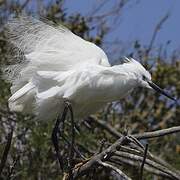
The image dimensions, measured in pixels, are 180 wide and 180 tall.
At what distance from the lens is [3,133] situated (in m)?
6.53

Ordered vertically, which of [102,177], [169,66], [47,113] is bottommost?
[102,177]

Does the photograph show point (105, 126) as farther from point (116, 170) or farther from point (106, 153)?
point (116, 170)

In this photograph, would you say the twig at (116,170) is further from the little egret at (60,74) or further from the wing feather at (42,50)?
the wing feather at (42,50)

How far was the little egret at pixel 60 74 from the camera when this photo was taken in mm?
4258

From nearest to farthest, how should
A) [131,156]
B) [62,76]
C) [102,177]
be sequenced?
[131,156], [62,76], [102,177]

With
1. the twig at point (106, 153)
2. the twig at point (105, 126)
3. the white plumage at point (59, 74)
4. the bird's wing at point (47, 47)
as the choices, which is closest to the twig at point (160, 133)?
the twig at point (106, 153)

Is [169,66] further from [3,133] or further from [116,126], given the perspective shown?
[3,133]

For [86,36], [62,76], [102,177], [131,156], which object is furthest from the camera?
[86,36]

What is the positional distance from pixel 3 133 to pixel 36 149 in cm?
36

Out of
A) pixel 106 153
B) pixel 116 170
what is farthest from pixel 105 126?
pixel 116 170

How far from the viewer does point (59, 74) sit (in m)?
4.38

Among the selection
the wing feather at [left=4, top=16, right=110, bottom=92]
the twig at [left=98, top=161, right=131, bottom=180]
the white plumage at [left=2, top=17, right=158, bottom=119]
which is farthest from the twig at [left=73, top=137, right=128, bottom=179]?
the wing feather at [left=4, top=16, right=110, bottom=92]

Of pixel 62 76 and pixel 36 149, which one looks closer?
pixel 62 76

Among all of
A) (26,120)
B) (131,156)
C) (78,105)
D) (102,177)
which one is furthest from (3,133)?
(131,156)
